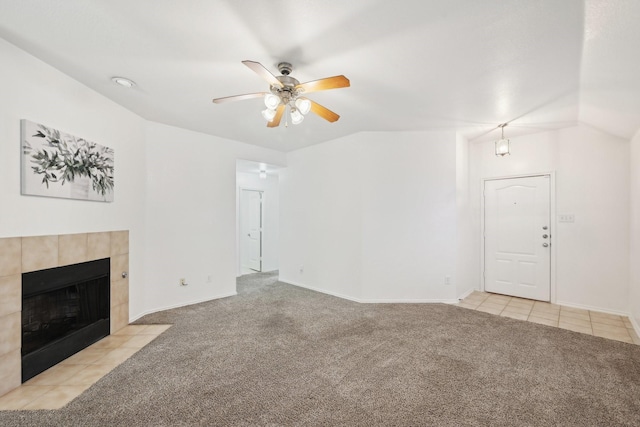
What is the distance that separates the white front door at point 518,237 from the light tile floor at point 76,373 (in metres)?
5.07

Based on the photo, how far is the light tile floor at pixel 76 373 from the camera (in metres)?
1.96

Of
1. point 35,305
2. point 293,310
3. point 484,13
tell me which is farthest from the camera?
point 293,310

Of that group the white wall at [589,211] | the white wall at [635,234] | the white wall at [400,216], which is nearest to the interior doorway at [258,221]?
the white wall at [400,216]

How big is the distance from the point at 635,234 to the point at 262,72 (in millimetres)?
4646

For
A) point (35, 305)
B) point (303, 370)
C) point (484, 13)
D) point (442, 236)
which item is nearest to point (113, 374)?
point (35, 305)

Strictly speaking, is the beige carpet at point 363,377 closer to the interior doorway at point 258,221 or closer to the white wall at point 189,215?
the white wall at point 189,215

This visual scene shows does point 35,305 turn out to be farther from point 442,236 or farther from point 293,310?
point 442,236

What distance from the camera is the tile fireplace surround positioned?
2041 millimetres

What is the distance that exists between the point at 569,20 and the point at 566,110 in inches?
79.5

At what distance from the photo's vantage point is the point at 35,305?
240 cm

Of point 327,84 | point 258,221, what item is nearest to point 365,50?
point 327,84

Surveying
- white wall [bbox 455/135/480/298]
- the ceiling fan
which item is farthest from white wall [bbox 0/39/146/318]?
white wall [bbox 455/135/480/298]

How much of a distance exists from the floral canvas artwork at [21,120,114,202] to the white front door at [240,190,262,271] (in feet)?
12.3

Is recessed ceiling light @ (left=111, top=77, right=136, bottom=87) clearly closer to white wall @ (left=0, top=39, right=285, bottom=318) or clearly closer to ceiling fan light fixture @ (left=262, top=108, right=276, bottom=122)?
white wall @ (left=0, top=39, right=285, bottom=318)
